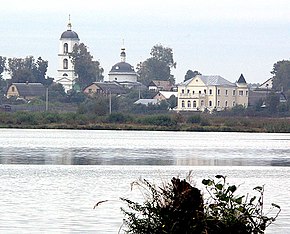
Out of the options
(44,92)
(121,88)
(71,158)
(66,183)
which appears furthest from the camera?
(121,88)

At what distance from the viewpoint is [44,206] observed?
19328 millimetres

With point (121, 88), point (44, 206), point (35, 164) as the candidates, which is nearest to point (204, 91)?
point (121, 88)

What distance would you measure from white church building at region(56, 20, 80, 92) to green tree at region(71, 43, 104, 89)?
2.67m

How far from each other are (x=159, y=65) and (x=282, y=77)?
24.2 m

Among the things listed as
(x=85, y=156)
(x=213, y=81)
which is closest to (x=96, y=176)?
(x=85, y=156)

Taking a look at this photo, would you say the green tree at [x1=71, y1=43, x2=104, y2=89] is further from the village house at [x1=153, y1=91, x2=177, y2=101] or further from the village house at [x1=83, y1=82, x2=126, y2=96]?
the village house at [x1=153, y1=91, x2=177, y2=101]

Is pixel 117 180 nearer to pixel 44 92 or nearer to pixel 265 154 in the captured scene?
pixel 265 154

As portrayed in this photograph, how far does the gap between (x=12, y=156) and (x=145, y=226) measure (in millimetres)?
26348

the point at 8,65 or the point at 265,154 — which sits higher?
the point at 8,65

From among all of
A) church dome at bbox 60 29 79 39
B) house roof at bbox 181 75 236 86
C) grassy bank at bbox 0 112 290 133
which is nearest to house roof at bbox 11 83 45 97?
house roof at bbox 181 75 236 86

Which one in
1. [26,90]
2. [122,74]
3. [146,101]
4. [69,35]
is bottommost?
[146,101]

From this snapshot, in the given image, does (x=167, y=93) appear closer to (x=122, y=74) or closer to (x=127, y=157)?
(x=122, y=74)

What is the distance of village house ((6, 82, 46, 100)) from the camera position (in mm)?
133375

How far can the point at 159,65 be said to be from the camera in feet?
557
